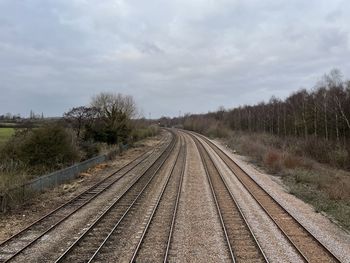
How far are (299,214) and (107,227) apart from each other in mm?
7079

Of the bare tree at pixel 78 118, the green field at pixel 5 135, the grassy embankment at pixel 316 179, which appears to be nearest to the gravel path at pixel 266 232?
the grassy embankment at pixel 316 179

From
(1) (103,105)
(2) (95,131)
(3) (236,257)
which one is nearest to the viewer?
(3) (236,257)

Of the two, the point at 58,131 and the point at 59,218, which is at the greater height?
the point at 58,131

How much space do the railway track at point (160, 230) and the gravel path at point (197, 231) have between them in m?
0.20

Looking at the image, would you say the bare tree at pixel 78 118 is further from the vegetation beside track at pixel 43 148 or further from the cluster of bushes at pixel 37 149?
the cluster of bushes at pixel 37 149

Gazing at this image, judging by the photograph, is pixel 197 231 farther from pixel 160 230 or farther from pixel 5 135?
pixel 5 135

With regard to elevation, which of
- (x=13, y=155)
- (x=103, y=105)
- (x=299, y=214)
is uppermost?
(x=103, y=105)

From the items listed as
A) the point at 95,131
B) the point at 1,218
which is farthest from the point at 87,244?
the point at 95,131

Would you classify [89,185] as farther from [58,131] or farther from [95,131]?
[95,131]

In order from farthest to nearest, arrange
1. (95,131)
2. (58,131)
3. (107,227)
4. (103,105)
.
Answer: (103,105)
(95,131)
(58,131)
(107,227)

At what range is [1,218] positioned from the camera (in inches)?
547

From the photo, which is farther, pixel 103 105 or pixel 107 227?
pixel 103 105

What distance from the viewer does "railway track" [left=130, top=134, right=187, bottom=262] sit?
988cm

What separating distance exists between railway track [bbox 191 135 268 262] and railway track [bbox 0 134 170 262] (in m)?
5.21
